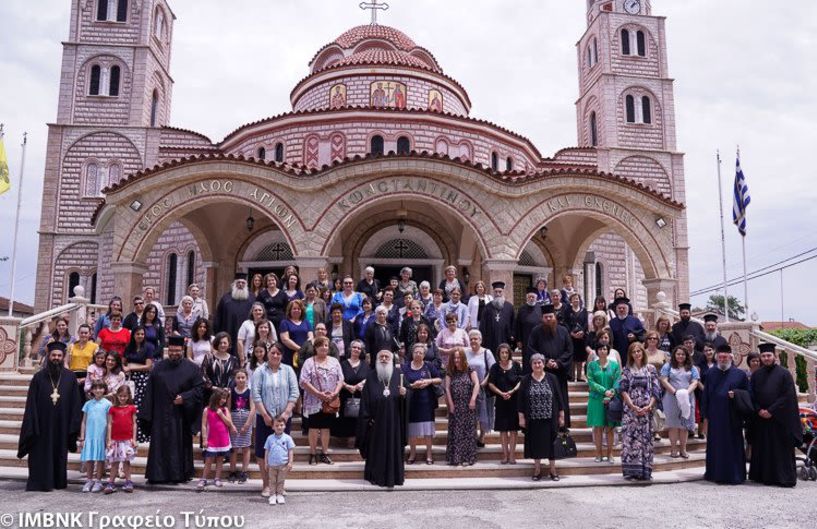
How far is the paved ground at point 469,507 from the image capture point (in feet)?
18.7

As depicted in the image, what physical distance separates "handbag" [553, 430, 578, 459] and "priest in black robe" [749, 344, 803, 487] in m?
2.33

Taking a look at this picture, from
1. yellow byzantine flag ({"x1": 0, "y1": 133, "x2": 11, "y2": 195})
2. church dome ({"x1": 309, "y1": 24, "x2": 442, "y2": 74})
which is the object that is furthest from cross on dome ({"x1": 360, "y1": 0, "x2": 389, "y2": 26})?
yellow byzantine flag ({"x1": 0, "y1": 133, "x2": 11, "y2": 195})

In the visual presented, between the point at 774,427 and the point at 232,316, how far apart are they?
295 inches

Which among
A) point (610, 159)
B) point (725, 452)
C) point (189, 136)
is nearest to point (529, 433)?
point (725, 452)

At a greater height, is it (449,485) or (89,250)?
(89,250)

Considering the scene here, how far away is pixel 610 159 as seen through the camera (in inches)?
928

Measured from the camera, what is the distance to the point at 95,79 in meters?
23.6

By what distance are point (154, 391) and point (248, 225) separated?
978 cm

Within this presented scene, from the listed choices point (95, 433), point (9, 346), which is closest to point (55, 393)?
point (95, 433)

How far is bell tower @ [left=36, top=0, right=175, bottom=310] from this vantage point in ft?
70.5

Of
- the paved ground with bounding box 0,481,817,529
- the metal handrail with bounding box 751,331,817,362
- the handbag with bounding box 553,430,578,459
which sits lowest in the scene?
the paved ground with bounding box 0,481,817,529

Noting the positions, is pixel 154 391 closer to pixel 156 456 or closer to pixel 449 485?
pixel 156 456

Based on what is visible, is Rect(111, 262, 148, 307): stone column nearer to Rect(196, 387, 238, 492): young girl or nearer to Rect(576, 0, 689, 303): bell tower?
Rect(196, 387, 238, 492): young girl

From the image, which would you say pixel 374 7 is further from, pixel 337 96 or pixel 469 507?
pixel 469 507
